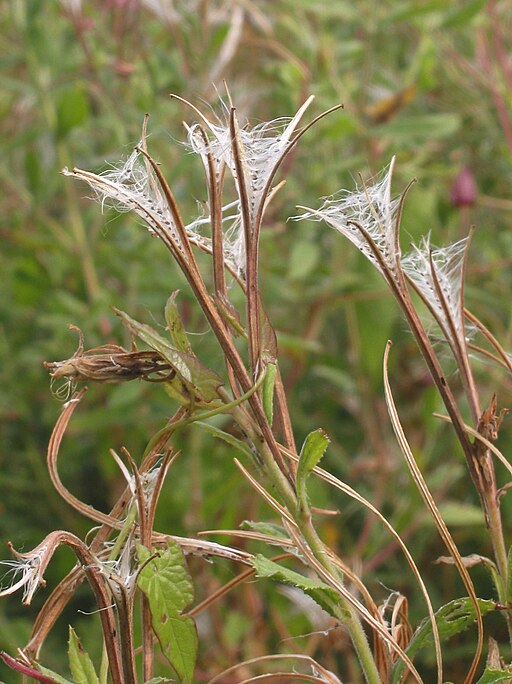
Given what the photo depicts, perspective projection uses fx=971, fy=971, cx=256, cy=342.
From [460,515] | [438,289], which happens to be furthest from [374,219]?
[460,515]

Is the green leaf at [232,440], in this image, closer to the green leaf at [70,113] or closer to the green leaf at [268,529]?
the green leaf at [268,529]

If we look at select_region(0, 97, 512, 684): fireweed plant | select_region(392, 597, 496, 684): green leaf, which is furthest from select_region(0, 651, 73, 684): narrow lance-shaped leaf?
select_region(392, 597, 496, 684): green leaf

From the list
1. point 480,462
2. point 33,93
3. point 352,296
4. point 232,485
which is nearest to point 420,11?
point 352,296

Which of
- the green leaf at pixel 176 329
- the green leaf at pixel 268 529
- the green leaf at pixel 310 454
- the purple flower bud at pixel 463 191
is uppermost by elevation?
the purple flower bud at pixel 463 191

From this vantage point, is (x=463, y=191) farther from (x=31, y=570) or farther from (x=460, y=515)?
(x=31, y=570)

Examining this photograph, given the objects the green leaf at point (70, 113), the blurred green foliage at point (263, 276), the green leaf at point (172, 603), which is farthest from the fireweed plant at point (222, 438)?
the green leaf at point (70, 113)
